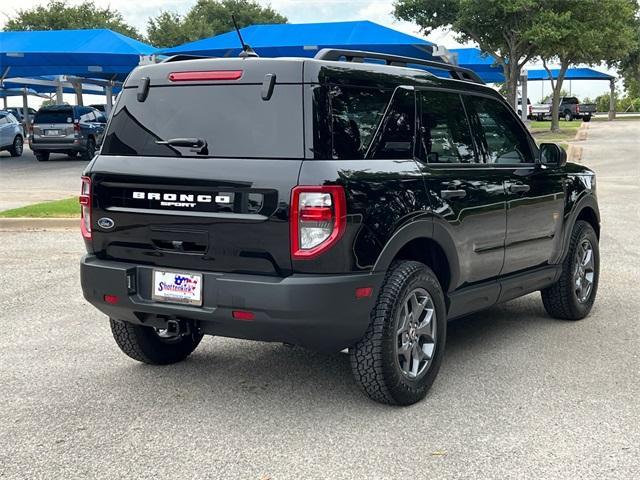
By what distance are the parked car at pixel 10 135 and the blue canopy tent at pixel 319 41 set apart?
22.7ft

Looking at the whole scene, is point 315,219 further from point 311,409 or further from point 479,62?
point 479,62

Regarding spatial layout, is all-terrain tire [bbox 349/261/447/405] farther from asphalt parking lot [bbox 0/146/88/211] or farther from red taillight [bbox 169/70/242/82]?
asphalt parking lot [bbox 0/146/88/211]

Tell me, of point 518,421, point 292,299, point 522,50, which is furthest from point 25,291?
point 522,50

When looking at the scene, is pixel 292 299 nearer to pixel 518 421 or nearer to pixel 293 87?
pixel 293 87

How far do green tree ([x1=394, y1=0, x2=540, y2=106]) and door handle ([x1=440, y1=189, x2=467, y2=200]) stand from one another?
2860 centimetres

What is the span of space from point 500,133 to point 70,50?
22157 millimetres

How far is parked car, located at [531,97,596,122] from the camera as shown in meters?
58.2

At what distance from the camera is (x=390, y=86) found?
4457 mm

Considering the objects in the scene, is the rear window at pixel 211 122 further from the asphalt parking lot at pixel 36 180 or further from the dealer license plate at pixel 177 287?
the asphalt parking lot at pixel 36 180

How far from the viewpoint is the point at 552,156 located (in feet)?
19.0

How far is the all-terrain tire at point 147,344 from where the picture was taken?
4941 mm

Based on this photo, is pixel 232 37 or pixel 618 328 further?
pixel 232 37

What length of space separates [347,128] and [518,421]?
5.89ft

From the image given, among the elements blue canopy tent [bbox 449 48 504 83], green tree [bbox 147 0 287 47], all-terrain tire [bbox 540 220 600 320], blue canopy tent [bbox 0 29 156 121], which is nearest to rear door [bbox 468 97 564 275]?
all-terrain tire [bbox 540 220 600 320]
